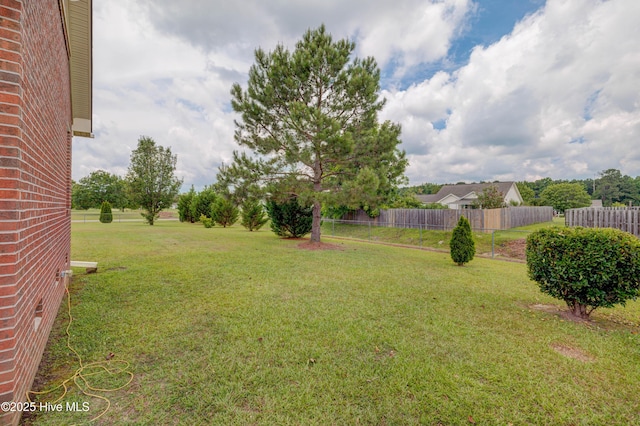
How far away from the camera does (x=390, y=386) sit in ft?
7.67

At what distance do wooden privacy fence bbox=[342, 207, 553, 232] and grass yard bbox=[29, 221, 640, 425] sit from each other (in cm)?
962

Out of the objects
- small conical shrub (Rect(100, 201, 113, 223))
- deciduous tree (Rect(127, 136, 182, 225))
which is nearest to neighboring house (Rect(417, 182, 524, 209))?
deciduous tree (Rect(127, 136, 182, 225))

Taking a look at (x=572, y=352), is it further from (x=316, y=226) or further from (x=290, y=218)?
(x=290, y=218)

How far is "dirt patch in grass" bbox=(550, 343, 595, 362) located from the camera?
114 inches

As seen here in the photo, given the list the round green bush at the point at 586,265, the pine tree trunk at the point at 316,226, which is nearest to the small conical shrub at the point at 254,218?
the pine tree trunk at the point at 316,226

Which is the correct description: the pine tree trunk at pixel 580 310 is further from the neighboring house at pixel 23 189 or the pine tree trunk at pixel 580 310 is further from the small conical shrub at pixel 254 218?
the small conical shrub at pixel 254 218

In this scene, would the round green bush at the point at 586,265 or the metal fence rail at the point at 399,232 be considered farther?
the metal fence rail at the point at 399,232

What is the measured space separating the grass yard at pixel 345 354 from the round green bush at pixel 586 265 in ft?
1.47

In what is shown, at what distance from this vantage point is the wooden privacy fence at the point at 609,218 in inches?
445

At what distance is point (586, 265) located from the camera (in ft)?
12.0

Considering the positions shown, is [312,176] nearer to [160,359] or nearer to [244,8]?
[244,8]

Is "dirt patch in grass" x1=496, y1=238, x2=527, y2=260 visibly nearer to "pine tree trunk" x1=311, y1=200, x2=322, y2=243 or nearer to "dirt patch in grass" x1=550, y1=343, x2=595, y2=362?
"pine tree trunk" x1=311, y1=200, x2=322, y2=243

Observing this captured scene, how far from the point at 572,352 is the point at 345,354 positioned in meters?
2.60

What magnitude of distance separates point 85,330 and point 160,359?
1.50 m
